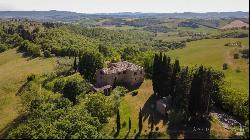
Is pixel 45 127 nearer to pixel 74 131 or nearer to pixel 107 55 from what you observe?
pixel 74 131

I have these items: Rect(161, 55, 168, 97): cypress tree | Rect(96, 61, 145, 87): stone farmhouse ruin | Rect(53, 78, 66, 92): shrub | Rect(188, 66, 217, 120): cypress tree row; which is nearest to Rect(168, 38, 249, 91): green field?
Rect(96, 61, 145, 87): stone farmhouse ruin

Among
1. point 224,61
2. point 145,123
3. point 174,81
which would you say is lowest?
point 145,123

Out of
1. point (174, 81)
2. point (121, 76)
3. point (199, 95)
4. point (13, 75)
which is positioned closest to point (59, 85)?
point (121, 76)

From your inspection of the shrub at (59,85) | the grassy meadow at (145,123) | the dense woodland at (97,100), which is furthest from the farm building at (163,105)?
the shrub at (59,85)

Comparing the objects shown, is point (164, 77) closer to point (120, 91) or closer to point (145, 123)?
point (120, 91)

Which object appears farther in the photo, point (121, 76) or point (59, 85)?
point (121, 76)

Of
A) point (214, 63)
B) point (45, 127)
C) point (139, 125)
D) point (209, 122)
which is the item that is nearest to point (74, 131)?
point (45, 127)

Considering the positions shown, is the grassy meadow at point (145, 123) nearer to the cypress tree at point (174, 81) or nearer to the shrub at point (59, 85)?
the cypress tree at point (174, 81)
